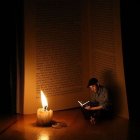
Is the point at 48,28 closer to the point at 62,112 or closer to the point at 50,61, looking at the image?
the point at 50,61

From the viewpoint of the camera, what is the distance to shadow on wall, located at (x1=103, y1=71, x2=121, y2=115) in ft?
22.8

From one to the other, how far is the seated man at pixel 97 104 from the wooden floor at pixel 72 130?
118mm

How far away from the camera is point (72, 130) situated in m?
6.35

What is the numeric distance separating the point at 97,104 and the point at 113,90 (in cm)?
33

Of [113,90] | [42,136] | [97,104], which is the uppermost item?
[113,90]

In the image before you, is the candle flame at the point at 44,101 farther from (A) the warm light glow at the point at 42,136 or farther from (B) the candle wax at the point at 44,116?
(A) the warm light glow at the point at 42,136

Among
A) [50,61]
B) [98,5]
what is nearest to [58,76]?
[50,61]

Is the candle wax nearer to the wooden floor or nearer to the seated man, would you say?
the wooden floor

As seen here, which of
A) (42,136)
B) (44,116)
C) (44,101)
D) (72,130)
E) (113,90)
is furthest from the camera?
(113,90)

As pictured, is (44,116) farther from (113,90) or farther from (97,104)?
(113,90)

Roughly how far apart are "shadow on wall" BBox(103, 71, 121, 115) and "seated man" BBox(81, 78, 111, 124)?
0.57ft

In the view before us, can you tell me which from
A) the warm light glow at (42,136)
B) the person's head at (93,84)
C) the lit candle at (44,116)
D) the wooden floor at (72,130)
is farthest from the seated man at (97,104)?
the warm light glow at (42,136)

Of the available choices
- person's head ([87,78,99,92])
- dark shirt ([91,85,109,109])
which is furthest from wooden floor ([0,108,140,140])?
person's head ([87,78,99,92])

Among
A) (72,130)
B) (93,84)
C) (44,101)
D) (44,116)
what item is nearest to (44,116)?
(44,116)
